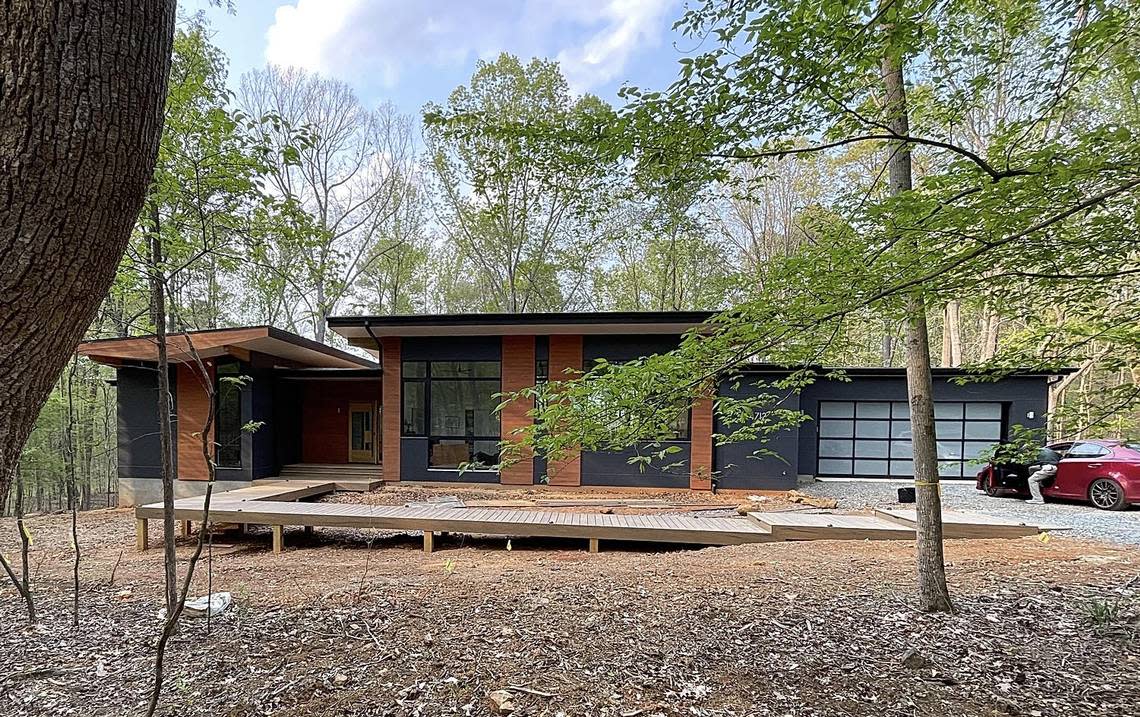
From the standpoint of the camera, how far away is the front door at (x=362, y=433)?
12109 mm

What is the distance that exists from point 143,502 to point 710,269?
1614cm

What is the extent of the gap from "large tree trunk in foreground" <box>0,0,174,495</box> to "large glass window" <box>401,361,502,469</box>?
8787 mm

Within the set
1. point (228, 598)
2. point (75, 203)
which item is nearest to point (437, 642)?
point (228, 598)

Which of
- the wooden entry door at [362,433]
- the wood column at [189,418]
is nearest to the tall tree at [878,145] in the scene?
the wood column at [189,418]

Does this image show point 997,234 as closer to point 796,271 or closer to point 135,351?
point 796,271

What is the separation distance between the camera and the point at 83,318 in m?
1.15

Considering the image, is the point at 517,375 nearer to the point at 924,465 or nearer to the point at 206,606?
the point at 206,606

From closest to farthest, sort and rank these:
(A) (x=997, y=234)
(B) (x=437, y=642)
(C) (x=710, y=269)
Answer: (A) (x=997, y=234) → (B) (x=437, y=642) → (C) (x=710, y=269)

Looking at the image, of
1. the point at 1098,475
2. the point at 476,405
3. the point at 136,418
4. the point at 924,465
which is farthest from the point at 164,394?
the point at 1098,475

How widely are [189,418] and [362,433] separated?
11.3 feet

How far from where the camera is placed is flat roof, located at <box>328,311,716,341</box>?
845 centimetres

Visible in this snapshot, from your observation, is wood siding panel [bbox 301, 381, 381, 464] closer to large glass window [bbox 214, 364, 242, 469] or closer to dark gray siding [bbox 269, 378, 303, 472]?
dark gray siding [bbox 269, 378, 303, 472]

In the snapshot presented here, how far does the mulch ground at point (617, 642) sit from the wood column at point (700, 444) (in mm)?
4280

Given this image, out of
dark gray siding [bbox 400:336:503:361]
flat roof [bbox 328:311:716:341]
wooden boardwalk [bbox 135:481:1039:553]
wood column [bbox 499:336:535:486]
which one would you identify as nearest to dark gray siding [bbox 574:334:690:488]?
flat roof [bbox 328:311:716:341]
